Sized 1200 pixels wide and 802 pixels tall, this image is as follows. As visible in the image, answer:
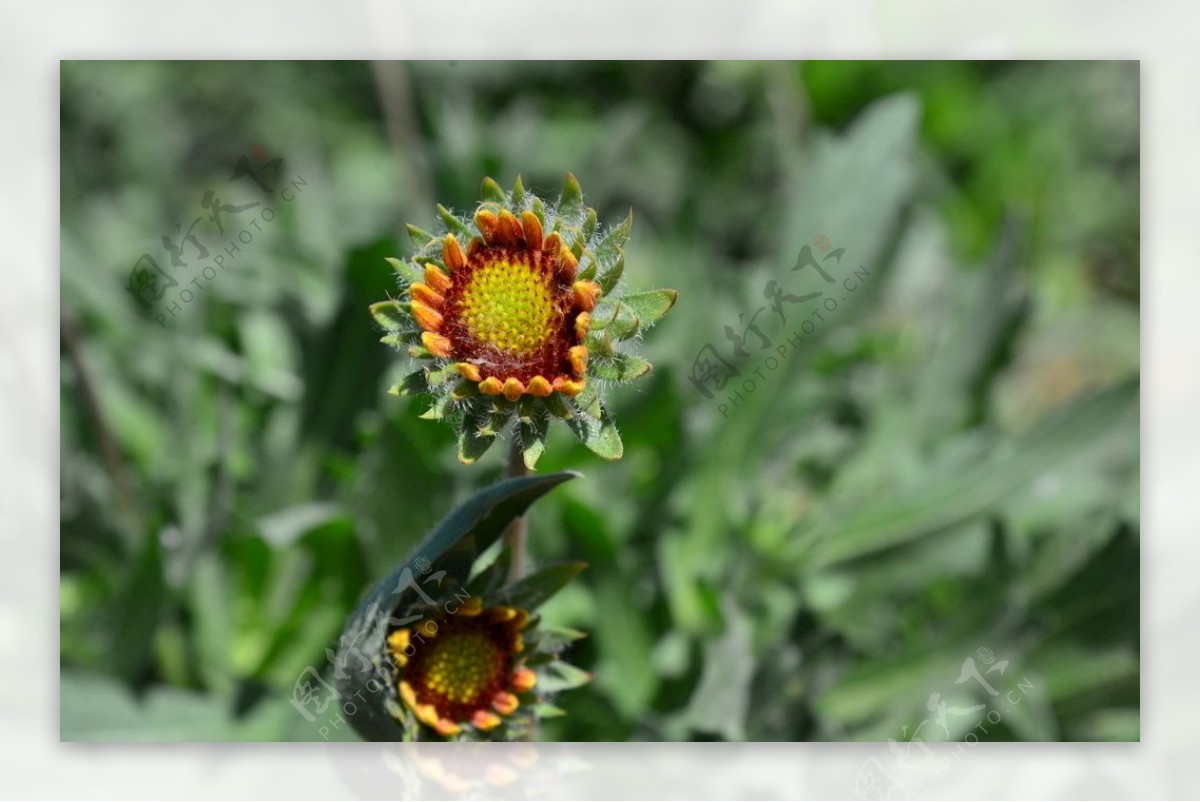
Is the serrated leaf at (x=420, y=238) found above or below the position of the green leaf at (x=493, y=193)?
below

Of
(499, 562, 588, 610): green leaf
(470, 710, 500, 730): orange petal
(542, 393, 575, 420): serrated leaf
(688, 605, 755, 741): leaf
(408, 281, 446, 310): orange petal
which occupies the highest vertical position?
(408, 281, 446, 310): orange petal

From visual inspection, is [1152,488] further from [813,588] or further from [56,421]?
[56,421]

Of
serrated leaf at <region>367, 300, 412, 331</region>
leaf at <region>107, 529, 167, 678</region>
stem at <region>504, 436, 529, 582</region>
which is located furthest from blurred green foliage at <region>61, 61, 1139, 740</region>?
serrated leaf at <region>367, 300, 412, 331</region>

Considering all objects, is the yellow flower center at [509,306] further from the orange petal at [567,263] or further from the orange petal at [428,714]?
the orange petal at [428,714]
